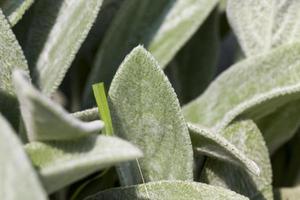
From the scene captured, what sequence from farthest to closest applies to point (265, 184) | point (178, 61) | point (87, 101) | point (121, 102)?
point (178, 61) < point (87, 101) < point (265, 184) < point (121, 102)

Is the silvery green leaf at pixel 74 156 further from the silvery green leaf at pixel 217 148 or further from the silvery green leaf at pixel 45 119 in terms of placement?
the silvery green leaf at pixel 217 148

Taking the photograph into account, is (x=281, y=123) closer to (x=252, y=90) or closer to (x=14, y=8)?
(x=252, y=90)

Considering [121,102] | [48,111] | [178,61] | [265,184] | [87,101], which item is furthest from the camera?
[178,61]

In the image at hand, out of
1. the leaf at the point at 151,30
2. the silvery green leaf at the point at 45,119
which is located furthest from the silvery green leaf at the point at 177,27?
the silvery green leaf at the point at 45,119

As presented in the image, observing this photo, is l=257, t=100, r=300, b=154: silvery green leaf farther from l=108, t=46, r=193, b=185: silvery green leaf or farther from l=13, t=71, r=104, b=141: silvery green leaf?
l=13, t=71, r=104, b=141: silvery green leaf

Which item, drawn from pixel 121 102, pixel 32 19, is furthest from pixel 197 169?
pixel 32 19

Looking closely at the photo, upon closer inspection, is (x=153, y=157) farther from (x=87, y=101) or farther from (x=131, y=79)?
(x=87, y=101)
